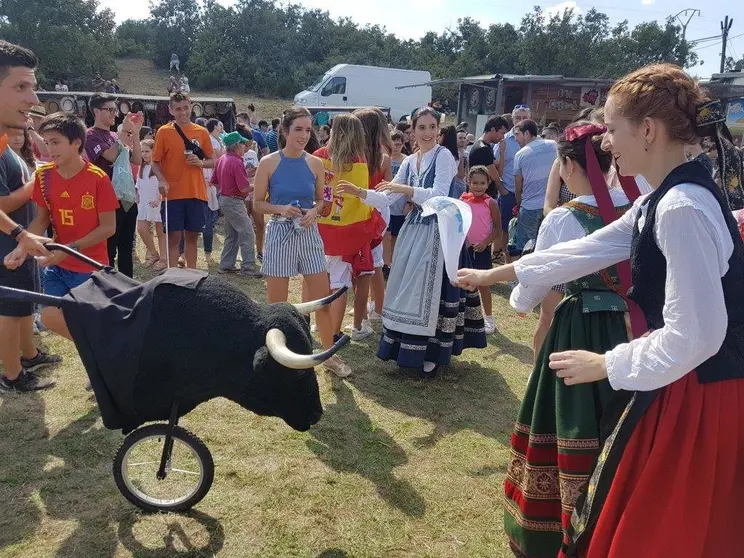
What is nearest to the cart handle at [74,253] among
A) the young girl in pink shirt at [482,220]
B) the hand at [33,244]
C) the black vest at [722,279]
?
the hand at [33,244]

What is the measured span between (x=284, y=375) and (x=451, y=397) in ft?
7.61

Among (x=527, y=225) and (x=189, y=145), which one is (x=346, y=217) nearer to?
(x=189, y=145)

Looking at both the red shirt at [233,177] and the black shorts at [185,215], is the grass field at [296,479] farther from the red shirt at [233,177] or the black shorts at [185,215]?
the red shirt at [233,177]

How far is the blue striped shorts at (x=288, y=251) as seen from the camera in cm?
442

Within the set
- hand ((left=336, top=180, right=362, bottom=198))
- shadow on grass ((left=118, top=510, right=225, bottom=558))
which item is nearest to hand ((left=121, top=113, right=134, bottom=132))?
hand ((left=336, top=180, right=362, bottom=198))

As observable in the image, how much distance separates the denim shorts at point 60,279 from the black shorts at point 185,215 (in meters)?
2.73

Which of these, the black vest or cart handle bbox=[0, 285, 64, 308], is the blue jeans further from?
cart handle bbox=[0, 285, 64, 308]

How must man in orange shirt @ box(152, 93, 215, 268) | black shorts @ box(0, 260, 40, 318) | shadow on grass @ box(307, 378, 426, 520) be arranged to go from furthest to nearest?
man in orange shirt @ box(152, 93, 215, 268) → black shorts @ box(0, 260, 40, 318) → shadow on grass @ box(307, 378, 426, 520)

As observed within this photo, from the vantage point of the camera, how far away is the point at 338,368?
4.66 metres

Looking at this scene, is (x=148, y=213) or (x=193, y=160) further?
(x=148, y=213)

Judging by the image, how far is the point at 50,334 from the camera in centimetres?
538

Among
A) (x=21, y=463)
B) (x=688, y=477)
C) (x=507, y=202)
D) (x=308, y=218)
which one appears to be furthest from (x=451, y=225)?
(x=507, y=202)

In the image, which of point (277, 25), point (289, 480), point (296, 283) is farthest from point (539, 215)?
point (277, 25)

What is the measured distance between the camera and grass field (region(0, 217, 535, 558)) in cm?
277
